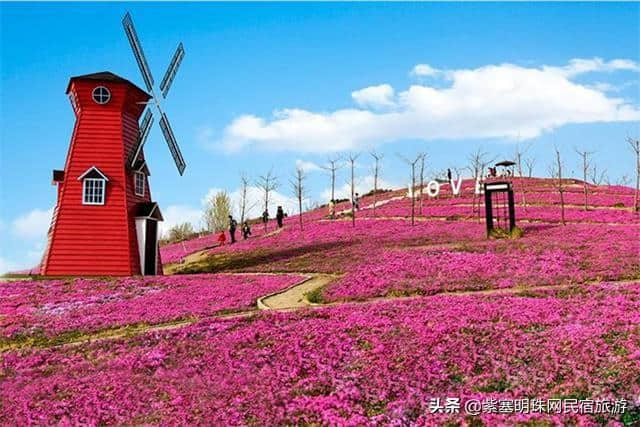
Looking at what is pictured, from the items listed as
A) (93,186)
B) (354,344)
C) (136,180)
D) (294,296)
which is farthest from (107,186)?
(354,344)

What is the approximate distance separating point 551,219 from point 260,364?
44.4m

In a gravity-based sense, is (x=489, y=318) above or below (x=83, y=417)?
above

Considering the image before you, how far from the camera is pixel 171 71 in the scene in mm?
46219

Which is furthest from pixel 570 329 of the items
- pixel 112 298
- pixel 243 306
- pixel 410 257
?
pixel 112 298

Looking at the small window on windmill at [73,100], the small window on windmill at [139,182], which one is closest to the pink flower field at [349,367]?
the small window on windmill at [139,182]

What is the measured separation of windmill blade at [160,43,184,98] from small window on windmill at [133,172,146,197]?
5.94 meters

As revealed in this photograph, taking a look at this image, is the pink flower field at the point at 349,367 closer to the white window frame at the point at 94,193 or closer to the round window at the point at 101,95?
the white window frame at the point at 94,193

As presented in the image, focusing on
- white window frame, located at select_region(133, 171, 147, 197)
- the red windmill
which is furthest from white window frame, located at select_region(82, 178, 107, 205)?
white window frame, located at select_region(133, 171, 147, 197)

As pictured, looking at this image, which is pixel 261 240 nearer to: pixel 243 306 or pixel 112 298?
pixel 112 298

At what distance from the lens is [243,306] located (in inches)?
1053

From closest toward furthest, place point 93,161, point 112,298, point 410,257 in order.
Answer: point 112,298, point 410,257, point 93,161

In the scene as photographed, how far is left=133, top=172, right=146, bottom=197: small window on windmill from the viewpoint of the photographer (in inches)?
1703

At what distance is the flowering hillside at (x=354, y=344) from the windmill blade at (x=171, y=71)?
51.6ft

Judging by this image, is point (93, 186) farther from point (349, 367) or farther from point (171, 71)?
point (349, 367)
